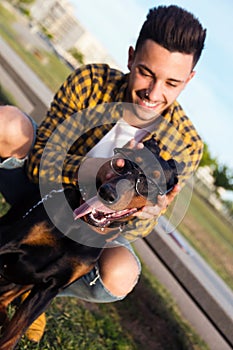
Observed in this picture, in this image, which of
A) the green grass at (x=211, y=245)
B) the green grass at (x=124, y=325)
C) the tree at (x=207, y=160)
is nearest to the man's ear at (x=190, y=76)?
the green grass at (x=124, y=325)

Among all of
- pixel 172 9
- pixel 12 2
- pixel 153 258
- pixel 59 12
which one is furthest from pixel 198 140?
pixel 59 12

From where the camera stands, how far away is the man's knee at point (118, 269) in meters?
2.74

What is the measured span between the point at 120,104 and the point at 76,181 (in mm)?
650

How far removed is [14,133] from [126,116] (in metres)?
0.62

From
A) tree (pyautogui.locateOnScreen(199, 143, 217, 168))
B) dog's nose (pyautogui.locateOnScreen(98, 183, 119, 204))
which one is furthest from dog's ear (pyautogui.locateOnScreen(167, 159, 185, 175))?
tree (pyautogui.locateOnScreen(199, 143, 217, 168))

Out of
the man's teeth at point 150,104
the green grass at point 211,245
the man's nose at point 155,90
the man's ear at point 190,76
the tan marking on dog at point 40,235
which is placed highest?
the man's ear at point 190,76

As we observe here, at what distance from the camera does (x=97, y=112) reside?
2.97 meters

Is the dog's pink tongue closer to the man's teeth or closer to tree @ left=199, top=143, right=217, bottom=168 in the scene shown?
the man's teeth

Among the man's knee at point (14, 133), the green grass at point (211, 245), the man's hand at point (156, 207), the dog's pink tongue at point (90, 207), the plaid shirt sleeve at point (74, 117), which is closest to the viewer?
the dog's pink tongue at point (90, 207)

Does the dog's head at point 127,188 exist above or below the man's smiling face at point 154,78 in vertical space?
below

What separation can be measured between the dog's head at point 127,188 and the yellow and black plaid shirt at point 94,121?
0.62 metres

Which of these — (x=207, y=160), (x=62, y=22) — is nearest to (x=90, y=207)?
(x=207, y=160)

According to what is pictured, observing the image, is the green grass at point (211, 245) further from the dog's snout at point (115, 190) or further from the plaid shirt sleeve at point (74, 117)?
the dog's snout at point (115, 190)

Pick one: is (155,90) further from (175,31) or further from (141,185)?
(141,185)
